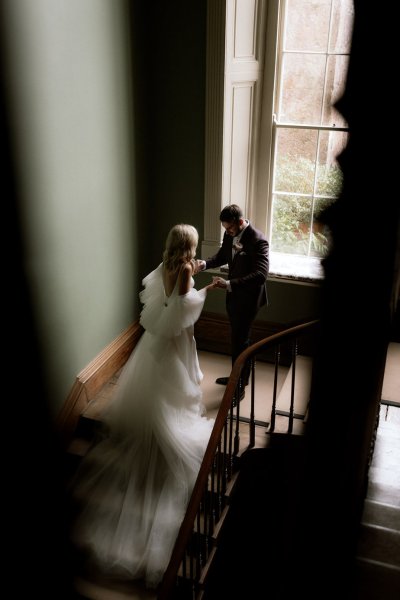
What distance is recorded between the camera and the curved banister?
306 centimetres

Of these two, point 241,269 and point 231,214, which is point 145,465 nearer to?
point 241,269

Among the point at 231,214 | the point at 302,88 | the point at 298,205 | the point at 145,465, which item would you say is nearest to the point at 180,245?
the point at 231,214

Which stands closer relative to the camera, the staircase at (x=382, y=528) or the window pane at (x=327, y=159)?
the staircase at (x=382, y=528)

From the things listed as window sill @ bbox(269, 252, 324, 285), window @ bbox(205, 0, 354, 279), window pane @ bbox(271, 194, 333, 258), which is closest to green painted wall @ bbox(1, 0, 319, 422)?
window sill @ bbox(269, 252, 324, 285)

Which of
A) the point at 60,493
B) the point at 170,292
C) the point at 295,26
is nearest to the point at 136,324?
the point at 170,292

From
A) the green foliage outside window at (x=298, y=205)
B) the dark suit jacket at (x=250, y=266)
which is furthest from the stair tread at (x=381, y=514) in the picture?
the green foliage outside window at (x=298, y=205)

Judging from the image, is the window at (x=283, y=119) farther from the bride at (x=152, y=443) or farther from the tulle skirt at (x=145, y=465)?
the tulle skirt at (x=145, y=465)

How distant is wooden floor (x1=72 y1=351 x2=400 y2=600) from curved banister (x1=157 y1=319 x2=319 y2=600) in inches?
23.3

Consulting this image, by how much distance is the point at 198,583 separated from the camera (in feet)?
12.0

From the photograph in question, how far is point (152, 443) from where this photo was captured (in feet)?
13.4

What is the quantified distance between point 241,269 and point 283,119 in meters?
1.46

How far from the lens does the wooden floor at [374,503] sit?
2.80 meters

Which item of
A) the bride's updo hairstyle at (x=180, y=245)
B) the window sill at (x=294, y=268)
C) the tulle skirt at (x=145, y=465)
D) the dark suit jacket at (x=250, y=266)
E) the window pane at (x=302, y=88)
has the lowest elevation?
the tulle skirt at (x=145, y=465)

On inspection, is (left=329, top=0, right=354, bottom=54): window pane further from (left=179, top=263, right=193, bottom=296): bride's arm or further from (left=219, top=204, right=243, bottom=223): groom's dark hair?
(left=179, top=263, right=193, bottom=296): bride's arm
